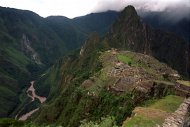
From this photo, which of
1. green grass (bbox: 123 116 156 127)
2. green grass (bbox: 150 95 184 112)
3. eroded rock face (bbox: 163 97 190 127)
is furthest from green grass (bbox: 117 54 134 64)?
green grass (bbox: 123 116 156 127)

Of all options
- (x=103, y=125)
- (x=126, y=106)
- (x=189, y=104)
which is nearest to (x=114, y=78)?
(x=126, y=106)

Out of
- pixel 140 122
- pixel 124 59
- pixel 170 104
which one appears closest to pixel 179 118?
pixel 140 122

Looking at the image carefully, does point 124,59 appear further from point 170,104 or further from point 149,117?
point 149,117

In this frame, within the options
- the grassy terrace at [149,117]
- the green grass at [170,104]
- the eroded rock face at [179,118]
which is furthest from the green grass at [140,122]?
the green grass at [170,104]

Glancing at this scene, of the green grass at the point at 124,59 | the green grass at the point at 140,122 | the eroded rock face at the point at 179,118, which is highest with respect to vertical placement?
the green grass at the point at 140,122

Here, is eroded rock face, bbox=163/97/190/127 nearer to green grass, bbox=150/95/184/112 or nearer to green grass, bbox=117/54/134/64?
green grass, bbox=150/95/184/112

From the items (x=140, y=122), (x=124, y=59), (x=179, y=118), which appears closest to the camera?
(x=140, y=122)

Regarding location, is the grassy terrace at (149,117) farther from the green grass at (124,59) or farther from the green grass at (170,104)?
the green grass at (124,59)

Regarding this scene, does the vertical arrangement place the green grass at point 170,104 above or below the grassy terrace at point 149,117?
below

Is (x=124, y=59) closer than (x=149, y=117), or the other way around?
(x=149, y=117)
